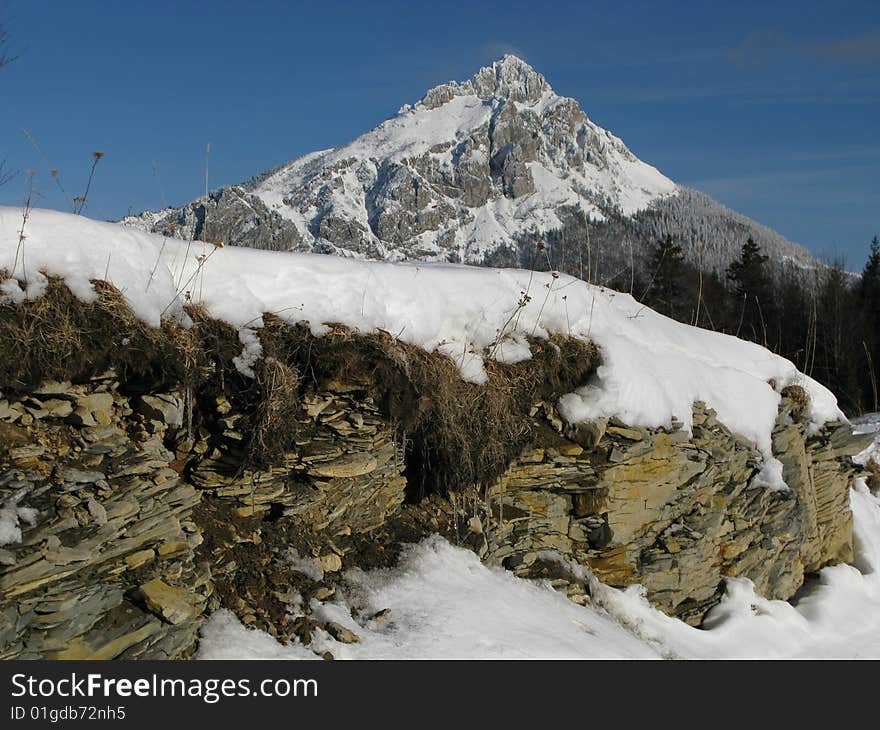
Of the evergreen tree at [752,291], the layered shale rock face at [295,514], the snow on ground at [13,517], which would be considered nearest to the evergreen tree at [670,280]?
the evergreen tree at [752,291]

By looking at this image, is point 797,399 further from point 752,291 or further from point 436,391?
point 752,291

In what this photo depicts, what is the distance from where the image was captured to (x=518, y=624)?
18.2 ft

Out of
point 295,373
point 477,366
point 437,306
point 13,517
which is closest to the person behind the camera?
point 13,517

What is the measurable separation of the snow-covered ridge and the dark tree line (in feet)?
73.6

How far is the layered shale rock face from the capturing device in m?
3.82

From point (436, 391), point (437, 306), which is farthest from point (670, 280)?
point (436, 391)

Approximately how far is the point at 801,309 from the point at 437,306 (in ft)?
137

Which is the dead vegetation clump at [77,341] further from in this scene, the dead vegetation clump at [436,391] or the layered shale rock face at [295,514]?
the dead vegetation clump at [436,391]

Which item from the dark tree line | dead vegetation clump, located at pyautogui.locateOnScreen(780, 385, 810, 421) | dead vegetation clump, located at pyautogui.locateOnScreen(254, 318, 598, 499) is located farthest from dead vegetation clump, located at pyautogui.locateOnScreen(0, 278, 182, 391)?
the dark tree line

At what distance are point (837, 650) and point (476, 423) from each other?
18.6ft

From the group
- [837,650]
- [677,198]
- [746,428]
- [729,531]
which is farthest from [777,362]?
[677,198]

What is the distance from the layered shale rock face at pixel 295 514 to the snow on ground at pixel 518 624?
172 millimetres

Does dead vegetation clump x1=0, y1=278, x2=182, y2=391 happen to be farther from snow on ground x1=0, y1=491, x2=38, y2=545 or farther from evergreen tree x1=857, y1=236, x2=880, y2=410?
evergreen tree x1=857, y1=236, x2=880, y2=410
